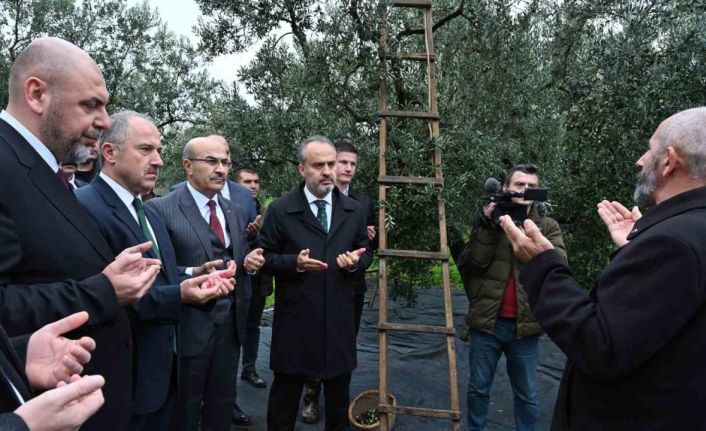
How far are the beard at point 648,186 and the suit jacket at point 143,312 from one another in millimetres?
2321

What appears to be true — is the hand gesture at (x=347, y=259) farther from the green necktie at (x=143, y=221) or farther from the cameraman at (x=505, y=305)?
the green necktie at (x=143, y=221)

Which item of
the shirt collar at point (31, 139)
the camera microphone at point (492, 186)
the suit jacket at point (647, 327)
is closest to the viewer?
the suit jacket at point (647, 327)

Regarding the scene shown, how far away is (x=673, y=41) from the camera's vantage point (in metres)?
5.05

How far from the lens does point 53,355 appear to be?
1.74 metres

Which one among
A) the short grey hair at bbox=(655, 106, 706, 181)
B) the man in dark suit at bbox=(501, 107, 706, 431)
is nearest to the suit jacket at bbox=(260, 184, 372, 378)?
the man in dark suit at bbox=(501, 107, 706, 431)

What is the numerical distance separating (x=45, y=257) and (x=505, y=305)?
11.3 feet

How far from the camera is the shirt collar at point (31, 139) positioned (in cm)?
216

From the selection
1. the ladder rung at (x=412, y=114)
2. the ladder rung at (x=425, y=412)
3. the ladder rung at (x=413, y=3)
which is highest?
the ladder rung at (x=413, y=3)

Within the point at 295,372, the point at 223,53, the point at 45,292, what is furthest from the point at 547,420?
the point at 223,53

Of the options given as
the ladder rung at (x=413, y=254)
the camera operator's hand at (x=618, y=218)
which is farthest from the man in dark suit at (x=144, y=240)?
the camera operator's hand at (x=618, y=218)

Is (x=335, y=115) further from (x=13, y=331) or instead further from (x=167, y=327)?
(x=13, y=331)

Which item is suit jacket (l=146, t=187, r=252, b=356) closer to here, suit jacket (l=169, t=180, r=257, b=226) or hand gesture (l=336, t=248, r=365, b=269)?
hand gesture (l=336, t=248, r=365, b=269)

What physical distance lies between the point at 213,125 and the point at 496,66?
340 cm

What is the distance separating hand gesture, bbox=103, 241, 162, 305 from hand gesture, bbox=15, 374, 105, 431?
0.84 m
